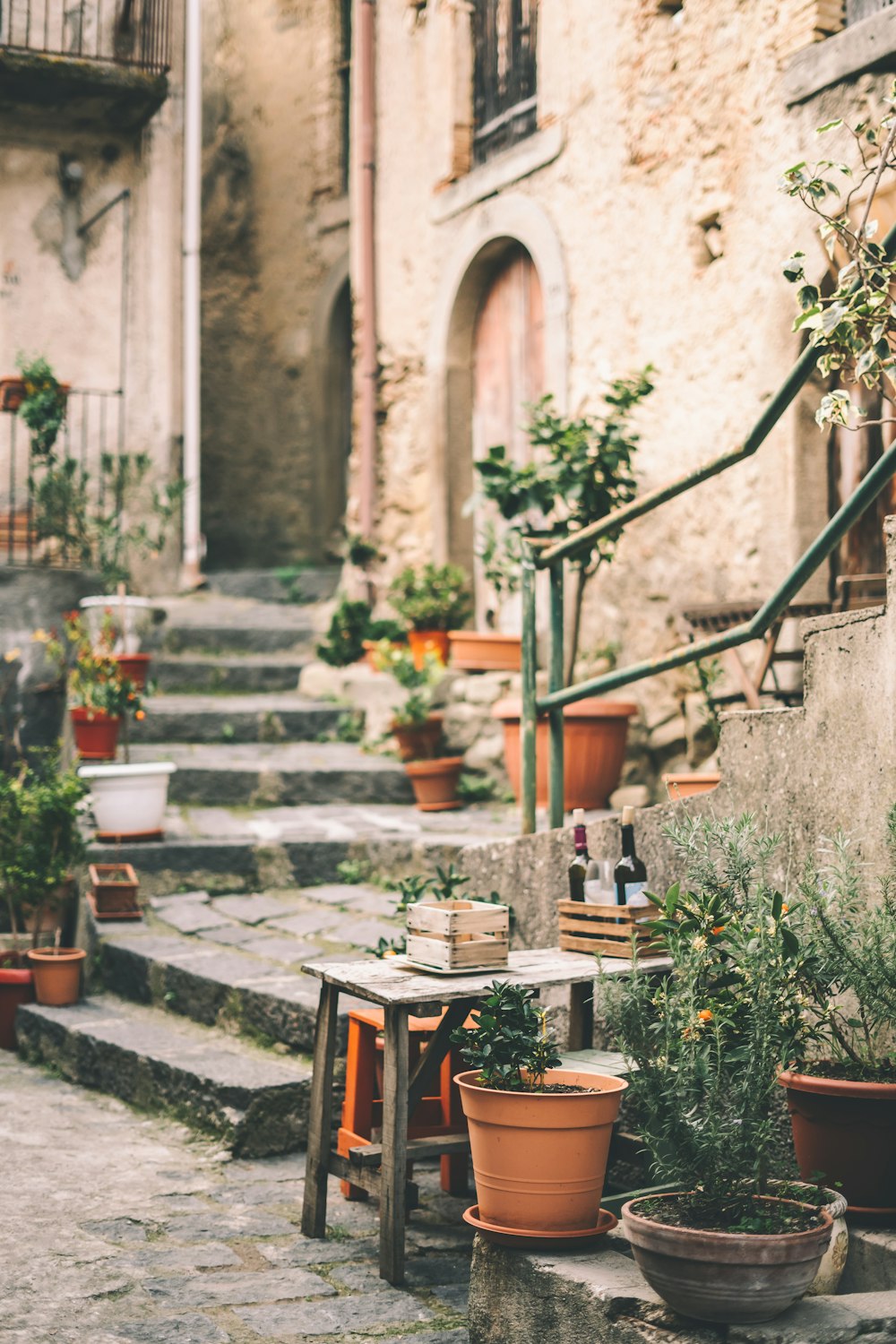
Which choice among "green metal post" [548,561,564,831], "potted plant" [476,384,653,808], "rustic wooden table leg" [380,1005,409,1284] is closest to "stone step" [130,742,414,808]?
"potted plant" [476,384,653,808]

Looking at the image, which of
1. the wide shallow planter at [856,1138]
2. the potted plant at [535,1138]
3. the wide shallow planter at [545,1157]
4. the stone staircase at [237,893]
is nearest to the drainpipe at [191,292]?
the stone staircase at [237,893]

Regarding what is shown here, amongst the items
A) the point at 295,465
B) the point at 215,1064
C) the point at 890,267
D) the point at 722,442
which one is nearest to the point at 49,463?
the point at 295,465

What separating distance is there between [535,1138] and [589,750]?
359cm

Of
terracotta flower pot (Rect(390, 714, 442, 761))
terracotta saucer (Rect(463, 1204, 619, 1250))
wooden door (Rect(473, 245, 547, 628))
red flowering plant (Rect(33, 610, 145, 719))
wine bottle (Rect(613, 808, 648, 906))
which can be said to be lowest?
terracotta saucer (Rect(463, 1204, 619, 1250))

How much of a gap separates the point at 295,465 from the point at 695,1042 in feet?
31.9

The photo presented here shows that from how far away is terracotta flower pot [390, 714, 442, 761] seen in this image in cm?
747

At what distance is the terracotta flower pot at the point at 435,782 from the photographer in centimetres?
721

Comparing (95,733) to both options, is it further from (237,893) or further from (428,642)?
(428,642)

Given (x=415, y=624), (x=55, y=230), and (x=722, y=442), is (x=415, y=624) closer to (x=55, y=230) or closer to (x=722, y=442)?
(x=722, y=442)

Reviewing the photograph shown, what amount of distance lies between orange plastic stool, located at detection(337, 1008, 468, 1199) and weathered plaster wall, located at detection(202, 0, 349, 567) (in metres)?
8.20

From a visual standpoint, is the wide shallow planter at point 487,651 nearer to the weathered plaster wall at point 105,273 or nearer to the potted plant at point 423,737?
the potted plant at point 423,737

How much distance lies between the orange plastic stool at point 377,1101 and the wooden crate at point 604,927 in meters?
0.45

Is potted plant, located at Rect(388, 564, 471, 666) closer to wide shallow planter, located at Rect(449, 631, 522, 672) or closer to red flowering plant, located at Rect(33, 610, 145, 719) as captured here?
wide shallow planter, located at Rect(449, 631, 522, 672)

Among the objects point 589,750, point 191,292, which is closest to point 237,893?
point 589,750
